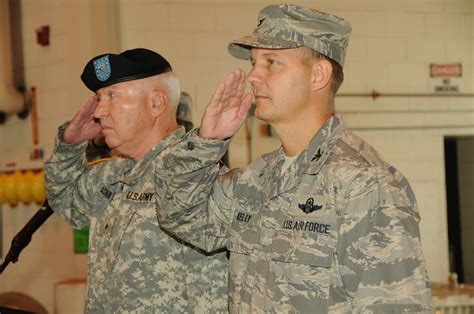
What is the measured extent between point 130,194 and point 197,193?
0.51 meters

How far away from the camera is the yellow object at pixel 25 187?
4531mm

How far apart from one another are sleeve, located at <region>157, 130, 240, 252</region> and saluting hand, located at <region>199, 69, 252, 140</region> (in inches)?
1.1

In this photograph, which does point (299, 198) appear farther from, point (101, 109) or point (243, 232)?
point (101, 109)

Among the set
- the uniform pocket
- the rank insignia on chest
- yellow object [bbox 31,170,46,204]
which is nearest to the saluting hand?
the uniform pocket

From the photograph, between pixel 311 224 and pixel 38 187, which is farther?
pixel 38 187

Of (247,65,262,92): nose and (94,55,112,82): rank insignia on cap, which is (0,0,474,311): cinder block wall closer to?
(94,55,112,82): rank insignia on cap

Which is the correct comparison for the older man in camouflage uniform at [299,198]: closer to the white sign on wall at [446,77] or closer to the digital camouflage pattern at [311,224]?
the digital camouflage pattern at [311,224]

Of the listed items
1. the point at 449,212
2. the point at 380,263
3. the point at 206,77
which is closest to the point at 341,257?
the point at 380,263

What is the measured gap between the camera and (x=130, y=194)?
2.43 metres

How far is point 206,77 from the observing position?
14.6ft

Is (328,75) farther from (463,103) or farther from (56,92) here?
(463,103)

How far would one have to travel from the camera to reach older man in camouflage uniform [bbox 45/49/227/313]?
2279mm

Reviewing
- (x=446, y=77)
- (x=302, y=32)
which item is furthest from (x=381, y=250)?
(x=446, y=77)

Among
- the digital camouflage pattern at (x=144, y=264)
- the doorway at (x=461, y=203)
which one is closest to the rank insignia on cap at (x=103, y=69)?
the digital camouflage pattern at (x=144, y=264)
